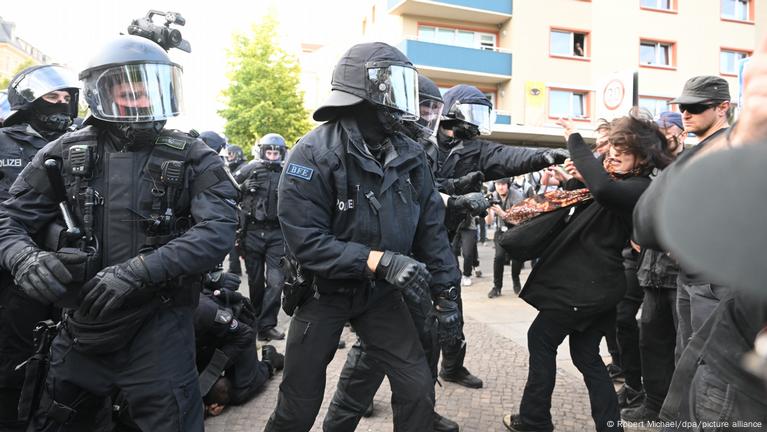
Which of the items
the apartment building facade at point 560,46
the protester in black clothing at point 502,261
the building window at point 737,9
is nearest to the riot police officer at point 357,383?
the protester in black clothing at point 502,261

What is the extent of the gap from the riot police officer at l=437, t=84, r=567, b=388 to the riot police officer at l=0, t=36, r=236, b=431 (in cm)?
190

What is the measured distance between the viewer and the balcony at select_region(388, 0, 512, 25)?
23172mm

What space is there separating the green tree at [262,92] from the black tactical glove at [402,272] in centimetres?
2449

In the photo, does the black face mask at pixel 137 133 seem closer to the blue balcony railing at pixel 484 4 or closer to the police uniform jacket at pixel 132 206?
the police uniform jacket at pixel 132 206

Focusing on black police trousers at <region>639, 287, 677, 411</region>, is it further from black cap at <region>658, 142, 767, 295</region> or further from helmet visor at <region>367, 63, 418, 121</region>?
black cap at <region>658, 142, 767, 295</region>

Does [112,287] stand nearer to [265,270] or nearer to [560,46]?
[265,270]

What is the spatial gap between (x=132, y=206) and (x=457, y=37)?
78.8 ft

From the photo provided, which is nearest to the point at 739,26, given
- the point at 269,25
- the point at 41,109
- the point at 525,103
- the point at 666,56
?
the point at 666,56

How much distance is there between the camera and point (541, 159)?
3.89m

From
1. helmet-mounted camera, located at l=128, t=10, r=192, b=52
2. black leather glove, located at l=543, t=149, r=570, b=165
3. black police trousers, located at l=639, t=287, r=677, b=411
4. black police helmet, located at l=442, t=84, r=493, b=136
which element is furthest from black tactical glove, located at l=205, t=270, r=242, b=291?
black police trousers, located at l=639, t=287, r=677, b=411

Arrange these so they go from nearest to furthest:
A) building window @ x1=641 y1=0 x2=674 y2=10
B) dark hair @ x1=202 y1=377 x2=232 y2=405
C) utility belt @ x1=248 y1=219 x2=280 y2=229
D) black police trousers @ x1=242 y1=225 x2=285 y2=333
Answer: dark hair @ x1=202 y1=377 x2=232 y2=405 → black police trousers @ x1=242 y1=225 x2=285 y2=333 → utility belt @ x1=248 y1=219 x2=280 y2=229 → building window @ x1=641 y1=0 x2=674 y2=10

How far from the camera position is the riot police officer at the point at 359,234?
8.12 ft

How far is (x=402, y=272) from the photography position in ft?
7.88

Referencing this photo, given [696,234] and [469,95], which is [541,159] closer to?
[469,95]
